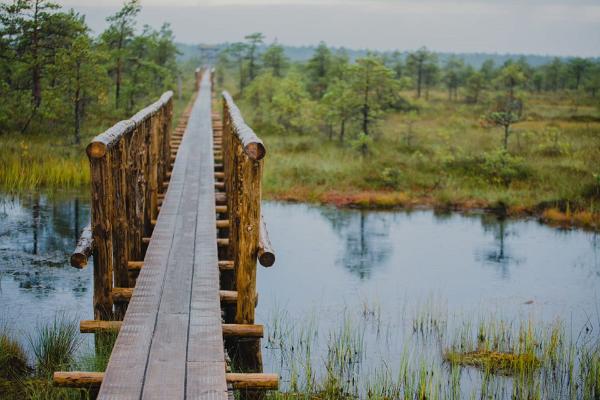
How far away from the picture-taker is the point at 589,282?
39.3 ft

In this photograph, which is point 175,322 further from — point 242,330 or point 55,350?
point 55,350

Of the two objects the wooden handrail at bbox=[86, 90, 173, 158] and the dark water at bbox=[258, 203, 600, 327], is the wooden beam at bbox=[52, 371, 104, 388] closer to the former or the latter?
the wooden handrail at bbox=[86, 90, 173, 158]

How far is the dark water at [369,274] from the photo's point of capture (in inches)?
362

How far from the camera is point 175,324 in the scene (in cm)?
523

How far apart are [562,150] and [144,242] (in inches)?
651

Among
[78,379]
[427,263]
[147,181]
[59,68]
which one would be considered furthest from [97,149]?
[59,68]

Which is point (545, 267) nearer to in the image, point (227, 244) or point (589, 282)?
point (589, 282)

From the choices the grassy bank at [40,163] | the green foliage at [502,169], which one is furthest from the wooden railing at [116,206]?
the green foliage at [502,169]

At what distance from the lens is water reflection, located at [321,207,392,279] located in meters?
12.8

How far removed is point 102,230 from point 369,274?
685 centimetres

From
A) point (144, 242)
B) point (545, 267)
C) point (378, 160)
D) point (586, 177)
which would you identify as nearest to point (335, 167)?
point (378, 160)

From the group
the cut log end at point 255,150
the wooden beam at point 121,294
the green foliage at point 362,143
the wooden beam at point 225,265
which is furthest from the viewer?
the green foliage at point 362,143

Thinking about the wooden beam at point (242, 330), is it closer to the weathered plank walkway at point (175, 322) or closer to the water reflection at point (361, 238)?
the weathered plank walkway at point (175, 322)

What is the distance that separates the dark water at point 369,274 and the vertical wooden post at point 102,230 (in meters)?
2.08
